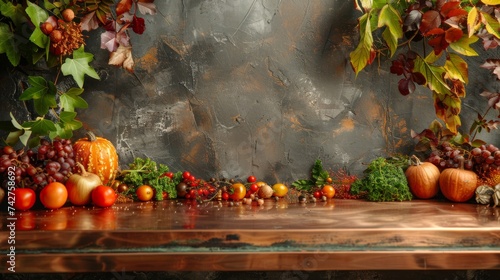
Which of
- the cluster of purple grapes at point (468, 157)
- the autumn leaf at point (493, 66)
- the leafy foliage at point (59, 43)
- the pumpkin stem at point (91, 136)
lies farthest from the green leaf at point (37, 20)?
the autumn leaf at point (493, 66)

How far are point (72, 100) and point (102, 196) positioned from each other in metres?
0.41

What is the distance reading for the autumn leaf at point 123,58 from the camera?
5.90ft

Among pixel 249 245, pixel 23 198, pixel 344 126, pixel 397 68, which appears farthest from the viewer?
pixel 344 126

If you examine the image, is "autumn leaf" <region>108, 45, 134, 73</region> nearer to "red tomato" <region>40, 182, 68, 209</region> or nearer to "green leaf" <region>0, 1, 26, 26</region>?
"green leaf" <region>0, 1, 26, 26</region>

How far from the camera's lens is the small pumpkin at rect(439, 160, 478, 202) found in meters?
1.73

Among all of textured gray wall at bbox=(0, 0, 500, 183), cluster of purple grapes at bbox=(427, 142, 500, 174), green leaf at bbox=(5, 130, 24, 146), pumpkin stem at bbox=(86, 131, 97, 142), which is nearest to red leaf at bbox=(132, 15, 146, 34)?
textured gray wall at bbox=(0, 0, 500, 183)

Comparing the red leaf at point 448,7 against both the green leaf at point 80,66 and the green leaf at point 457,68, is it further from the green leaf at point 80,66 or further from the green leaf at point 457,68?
the green leaf at point 80,66

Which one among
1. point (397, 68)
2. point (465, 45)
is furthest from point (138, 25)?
point (465, 45)

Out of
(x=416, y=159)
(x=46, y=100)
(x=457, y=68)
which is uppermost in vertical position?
(x=457, y=68)

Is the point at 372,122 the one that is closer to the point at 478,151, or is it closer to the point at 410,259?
the point at 478,151

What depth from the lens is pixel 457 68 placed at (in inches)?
72.7

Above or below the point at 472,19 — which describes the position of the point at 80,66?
below

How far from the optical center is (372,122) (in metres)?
2.00

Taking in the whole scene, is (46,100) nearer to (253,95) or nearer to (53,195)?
(53,195)
